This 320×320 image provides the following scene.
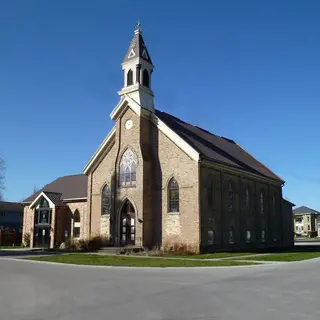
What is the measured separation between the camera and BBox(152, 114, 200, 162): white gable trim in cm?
3356

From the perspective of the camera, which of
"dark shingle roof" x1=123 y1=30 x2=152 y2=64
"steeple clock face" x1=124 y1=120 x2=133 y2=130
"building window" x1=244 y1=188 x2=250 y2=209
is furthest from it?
"building window" x1=244 y1=188 x2=250 y2=209

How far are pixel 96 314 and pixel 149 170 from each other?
27.2 meters

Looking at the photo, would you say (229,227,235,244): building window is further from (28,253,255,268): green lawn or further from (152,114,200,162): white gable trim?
(28,253,255,268): green lawn

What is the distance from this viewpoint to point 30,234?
4559 cm

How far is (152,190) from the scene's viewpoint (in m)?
36.1

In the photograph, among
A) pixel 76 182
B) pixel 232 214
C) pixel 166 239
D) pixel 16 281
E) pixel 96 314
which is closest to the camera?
pixel 96 314

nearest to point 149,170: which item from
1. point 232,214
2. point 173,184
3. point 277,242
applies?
point 173,184

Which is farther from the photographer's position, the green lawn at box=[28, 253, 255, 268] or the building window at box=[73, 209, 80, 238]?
the building window at box=[73, 209, 80, 238]

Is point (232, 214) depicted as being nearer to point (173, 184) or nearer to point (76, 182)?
point (173, 184)

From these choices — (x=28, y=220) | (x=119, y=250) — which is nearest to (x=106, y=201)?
(x=119, y=250)

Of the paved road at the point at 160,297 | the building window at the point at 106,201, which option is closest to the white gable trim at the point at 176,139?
the building window at the point at 106,201

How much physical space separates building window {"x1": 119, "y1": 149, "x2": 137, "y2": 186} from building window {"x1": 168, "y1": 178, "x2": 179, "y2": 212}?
3420 millimetres

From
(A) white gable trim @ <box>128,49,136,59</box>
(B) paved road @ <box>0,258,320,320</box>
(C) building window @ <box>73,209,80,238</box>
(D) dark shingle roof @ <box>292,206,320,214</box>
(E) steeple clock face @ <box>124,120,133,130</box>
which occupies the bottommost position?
(B) paved road @ <box>0,258,320,320</box>

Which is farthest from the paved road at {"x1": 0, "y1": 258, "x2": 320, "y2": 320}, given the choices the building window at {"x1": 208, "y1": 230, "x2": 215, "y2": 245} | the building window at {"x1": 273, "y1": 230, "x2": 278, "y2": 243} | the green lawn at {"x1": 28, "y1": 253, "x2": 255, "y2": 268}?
the building window at {"x1": 273, "y1": 230, "x2": 278, "y2": 243}
